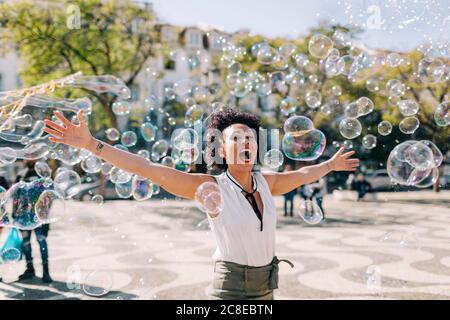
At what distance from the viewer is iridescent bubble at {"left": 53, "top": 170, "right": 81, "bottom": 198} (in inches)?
195

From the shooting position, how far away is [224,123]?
2.59 meters

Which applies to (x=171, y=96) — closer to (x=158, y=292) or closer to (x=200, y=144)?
(x=200, y=144)

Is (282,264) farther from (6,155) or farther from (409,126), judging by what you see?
(6,155)

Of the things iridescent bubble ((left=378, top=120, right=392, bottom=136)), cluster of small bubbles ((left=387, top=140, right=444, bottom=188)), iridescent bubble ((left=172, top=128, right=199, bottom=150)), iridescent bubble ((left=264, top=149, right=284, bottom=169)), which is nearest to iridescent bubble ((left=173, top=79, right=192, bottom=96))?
iridescent bubble ((left=172, top=128, right=199, bottom=150))

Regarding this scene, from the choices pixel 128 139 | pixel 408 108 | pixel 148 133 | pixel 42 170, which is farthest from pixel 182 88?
pixel 408 108

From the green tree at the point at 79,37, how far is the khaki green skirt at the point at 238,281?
14.7 meters

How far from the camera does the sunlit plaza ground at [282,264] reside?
5.23 meters

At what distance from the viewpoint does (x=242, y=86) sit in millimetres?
7062

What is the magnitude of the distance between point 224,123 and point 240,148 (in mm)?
253

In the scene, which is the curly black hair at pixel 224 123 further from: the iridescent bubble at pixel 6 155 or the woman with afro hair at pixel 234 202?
the iridescent bubble at pixel 6 155

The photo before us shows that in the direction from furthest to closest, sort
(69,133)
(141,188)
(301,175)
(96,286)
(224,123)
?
(141,188)
(96,286)
(301,175)
(224,123)
(69,133)

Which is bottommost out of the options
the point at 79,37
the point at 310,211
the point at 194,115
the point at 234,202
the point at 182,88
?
the point at 310,211

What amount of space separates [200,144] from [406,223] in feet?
24.8
